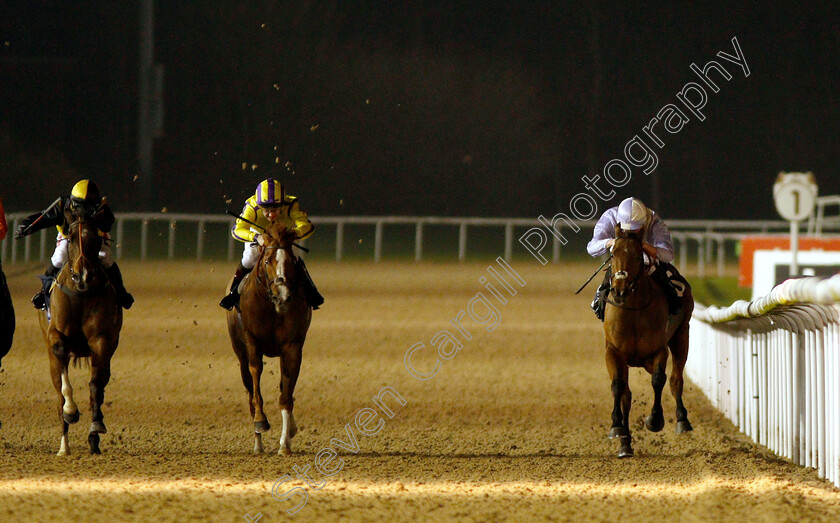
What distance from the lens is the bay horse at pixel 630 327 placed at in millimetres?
5781

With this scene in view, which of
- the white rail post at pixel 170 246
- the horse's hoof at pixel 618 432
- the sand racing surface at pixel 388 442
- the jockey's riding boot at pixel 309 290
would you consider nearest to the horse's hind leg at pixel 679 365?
the sand racing surface at pixel 388 442

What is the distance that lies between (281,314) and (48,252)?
14.6 m

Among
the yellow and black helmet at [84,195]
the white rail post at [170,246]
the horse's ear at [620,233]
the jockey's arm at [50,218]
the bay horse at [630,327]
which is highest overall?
the white rail post at [170,246]

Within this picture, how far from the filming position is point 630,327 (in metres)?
6.01

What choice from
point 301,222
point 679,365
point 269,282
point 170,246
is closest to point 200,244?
point 170,246

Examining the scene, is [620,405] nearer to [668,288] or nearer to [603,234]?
[668,288]

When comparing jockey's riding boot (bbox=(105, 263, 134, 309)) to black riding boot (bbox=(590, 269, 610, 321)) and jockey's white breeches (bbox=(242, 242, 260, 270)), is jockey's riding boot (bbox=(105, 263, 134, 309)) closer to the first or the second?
jockey's white breeches (bbox=(242, 242, 260, 270))

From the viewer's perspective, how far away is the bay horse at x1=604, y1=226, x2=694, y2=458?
578cm

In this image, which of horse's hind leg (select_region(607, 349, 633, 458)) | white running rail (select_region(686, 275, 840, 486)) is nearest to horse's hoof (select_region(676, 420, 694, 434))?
white running rail (select_region(686, 275, 840, 486))

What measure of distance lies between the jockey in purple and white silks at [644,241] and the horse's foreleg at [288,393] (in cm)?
183

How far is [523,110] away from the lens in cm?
2803

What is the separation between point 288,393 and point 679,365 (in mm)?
2512

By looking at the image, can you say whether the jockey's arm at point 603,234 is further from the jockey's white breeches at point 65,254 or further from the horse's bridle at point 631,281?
the jockey's white breeches at point 65,254

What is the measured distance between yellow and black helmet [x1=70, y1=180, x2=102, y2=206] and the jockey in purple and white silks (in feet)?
9.36
